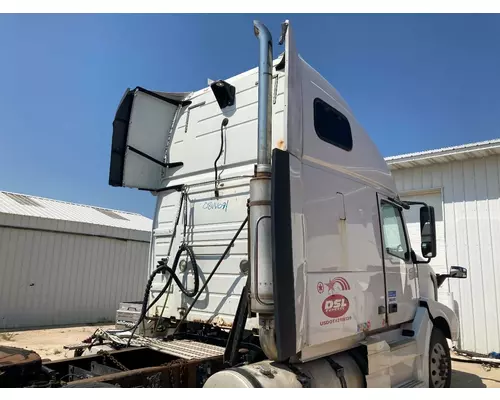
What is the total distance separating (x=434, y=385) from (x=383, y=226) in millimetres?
2116

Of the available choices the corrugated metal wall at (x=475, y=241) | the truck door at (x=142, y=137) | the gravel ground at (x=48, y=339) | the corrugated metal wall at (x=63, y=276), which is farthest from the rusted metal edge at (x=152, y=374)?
the corrugated metal wall at (x=63, y=276)

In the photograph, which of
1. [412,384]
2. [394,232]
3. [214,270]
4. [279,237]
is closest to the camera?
[279,237]

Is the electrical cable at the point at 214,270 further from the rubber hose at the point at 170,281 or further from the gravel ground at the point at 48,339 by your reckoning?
the gravel ground at the point at 48,339

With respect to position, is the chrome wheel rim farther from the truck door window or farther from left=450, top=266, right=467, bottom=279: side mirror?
the truck door window

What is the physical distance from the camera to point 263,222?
10.3 ft

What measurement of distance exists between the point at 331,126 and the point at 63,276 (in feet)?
41.1

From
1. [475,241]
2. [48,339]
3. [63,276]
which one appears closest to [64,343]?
[48,339]

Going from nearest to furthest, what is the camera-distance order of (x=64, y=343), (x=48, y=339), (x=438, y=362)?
1. (x=438, y=362)
2. (x=64, y=343)
3. (x=48, y=339)

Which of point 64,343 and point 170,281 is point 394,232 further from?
point 64,343

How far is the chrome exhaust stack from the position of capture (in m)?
3.04

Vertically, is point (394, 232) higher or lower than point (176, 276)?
higher

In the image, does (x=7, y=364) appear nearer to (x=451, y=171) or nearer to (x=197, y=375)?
(x=197, y=375)

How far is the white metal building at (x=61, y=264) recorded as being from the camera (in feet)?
41.7

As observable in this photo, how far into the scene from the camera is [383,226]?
465 centimetres
